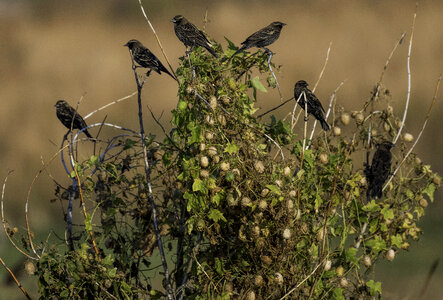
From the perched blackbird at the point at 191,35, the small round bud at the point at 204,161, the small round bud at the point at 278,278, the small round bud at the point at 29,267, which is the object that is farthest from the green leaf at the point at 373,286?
the small round bud at the point at 29,267

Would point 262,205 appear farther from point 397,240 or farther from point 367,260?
point 397,240

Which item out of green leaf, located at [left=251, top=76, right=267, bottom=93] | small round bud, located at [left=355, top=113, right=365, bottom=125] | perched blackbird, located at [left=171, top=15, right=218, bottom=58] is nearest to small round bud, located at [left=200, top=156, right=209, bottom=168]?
green leaf, located at [left=251, top=76, right=267, bottom=93]

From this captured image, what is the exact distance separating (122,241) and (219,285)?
2.67 ft

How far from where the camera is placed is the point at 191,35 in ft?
14.8

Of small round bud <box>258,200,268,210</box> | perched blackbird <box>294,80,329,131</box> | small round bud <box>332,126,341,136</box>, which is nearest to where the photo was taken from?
small round bud <box>258,200,268,210</box>

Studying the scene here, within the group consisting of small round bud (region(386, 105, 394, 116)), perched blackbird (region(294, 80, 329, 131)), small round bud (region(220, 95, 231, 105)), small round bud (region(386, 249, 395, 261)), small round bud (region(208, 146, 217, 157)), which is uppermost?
perched blackbird (region(294, 80, 329, 131))

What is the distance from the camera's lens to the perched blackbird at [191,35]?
4332mm

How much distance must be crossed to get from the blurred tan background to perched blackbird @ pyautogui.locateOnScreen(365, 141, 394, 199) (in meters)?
6.62

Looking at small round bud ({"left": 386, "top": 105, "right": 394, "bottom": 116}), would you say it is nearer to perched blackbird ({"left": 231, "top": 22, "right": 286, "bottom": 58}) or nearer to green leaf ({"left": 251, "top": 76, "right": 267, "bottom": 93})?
green leaf ({"left": 251, "top": 76, "right": 267, "bottom": 93})

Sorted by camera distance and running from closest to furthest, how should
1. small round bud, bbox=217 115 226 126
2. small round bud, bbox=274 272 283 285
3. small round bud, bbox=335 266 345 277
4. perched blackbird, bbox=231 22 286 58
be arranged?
small round bud, bbox=274 272 283 285 → small round bud, bbox=217 115 226 126 → small round bud, bbox=335 266 345 277 → perched blackbird, bbox=231 22 286 58

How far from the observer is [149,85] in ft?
55.5

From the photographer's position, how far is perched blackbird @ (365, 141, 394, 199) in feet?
14.5

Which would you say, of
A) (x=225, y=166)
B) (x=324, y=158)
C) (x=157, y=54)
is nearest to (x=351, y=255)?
(x=324, y=158)

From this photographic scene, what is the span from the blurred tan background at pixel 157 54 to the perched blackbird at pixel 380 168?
6621 millimetres
